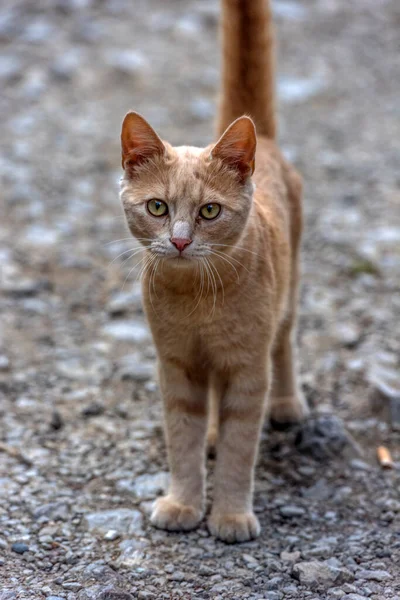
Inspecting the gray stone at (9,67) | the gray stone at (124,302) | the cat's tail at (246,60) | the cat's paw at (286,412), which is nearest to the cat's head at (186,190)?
the cat's tail at (246,60)

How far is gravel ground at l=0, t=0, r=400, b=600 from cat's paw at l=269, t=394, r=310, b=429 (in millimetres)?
144

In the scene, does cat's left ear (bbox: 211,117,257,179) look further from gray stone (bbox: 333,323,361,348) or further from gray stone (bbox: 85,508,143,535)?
gray stone (bbox: 333,323,361,348)

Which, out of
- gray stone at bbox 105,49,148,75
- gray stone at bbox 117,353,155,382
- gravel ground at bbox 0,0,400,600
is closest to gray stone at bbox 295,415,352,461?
gravel ground at bbox 0,0,400,600

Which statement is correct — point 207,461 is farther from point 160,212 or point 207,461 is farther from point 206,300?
point 160,212

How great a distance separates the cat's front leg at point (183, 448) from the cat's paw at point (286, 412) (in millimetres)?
854

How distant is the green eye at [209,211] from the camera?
3164mm

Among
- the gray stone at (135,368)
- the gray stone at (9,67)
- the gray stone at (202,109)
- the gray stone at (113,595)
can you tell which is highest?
the gray stone at (9,67)

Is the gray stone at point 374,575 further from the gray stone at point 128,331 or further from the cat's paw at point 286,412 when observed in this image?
the gray stone at point 128,331

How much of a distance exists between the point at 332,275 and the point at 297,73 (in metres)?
3.86

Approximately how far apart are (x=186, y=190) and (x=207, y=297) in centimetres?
46

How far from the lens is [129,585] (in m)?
3.06

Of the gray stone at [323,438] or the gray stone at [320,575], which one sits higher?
the gray stone at [320,575]

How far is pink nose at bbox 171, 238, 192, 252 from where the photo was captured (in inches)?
119

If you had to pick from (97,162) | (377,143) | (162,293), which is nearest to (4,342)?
(162,293)
